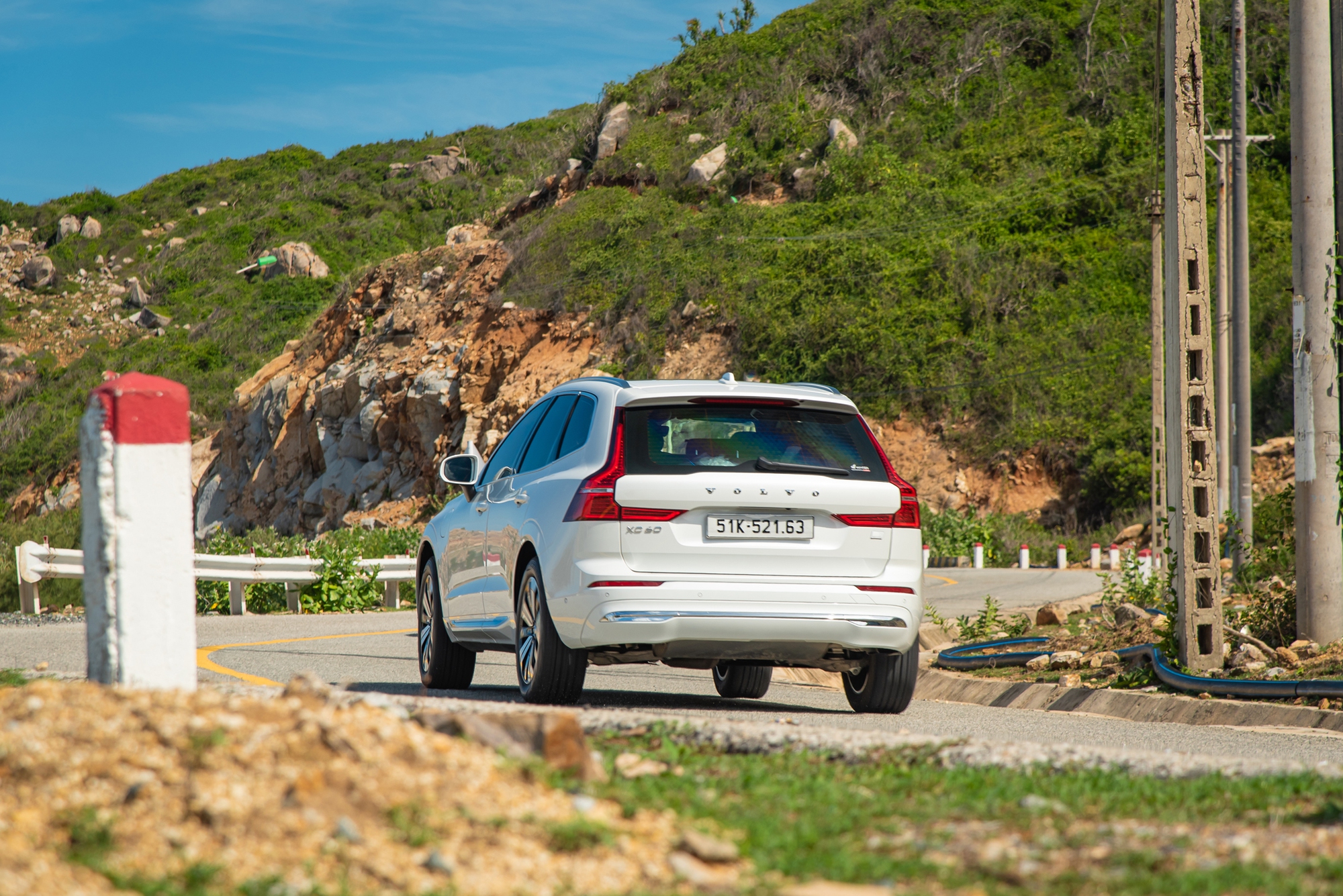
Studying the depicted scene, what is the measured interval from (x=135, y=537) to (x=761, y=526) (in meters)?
3.40

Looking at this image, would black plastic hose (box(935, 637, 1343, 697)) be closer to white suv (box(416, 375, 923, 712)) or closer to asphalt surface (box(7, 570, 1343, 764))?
asphalt surface (box(7, 570, 1343, 764))

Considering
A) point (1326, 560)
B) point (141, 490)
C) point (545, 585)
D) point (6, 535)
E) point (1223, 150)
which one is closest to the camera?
point (141, 490)

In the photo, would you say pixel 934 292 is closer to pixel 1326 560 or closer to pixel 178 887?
pixel 1326 560

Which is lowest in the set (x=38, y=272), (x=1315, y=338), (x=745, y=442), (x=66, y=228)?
(x=745, y=442)

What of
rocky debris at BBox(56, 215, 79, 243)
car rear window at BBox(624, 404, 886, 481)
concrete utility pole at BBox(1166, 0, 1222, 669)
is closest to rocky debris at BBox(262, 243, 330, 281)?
rocky debris at BBox(56, 215, 79, 243)

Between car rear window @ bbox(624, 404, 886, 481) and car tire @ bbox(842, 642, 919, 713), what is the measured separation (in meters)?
1.08

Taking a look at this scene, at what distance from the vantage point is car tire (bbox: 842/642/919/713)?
8.01 m

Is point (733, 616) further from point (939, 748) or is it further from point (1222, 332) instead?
point (1222, 332)

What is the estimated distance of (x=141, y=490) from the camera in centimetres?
498

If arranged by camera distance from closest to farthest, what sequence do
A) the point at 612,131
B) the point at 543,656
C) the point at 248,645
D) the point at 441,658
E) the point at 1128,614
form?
the point at 543,656
the point at 441,658
the point at 1128,614
the point at 248,645
the point at 612,131

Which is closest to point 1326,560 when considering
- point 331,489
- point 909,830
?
point 909,830

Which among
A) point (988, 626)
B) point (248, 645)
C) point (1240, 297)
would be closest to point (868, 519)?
point (988, 626)

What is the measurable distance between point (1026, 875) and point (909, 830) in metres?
0.53

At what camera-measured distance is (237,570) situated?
61.0 ft
